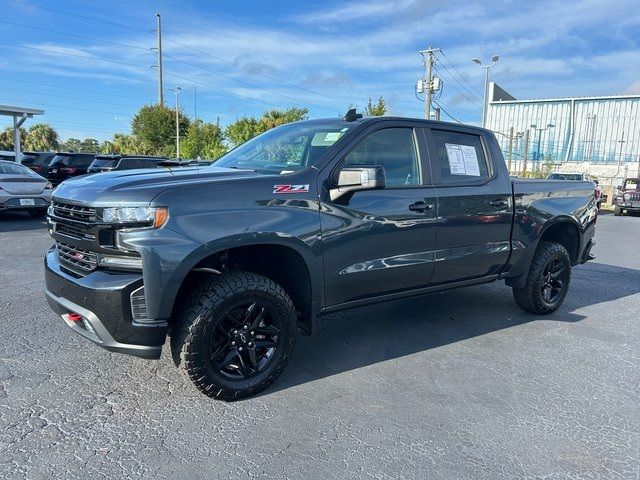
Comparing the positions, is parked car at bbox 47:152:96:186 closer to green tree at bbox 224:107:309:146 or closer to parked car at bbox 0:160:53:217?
parked car at bbox 0:160:53:217

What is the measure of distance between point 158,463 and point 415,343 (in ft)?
8.37

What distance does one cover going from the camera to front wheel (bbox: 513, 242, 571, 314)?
5.28 metres

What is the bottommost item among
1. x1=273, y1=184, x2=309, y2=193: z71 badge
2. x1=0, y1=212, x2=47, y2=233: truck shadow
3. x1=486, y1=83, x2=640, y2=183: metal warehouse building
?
x1=0, y1=212, x2=47, y2=233: truck shadow

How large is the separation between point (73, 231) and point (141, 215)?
649 millimetres

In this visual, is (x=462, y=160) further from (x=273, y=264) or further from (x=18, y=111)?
(x=18, y=111)

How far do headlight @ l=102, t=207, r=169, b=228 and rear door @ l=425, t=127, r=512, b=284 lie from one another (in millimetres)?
2293

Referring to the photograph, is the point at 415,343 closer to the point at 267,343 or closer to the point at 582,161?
the point at 267,343

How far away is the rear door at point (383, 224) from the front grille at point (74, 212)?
146cm

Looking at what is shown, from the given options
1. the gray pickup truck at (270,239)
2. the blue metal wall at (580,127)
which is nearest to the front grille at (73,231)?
the gray pickup truck at (270,239)

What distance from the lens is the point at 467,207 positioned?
14.8 ft

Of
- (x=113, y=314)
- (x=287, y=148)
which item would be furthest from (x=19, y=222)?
(x=113, y=314)

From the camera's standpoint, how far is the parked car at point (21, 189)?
10836 mm

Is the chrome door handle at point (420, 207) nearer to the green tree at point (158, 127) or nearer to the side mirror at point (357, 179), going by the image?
the side mirror at point (357, 179)

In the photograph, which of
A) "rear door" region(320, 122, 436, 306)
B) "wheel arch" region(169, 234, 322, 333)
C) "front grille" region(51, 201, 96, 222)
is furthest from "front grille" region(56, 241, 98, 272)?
"rear door" region(320, 122, 436, 306)
